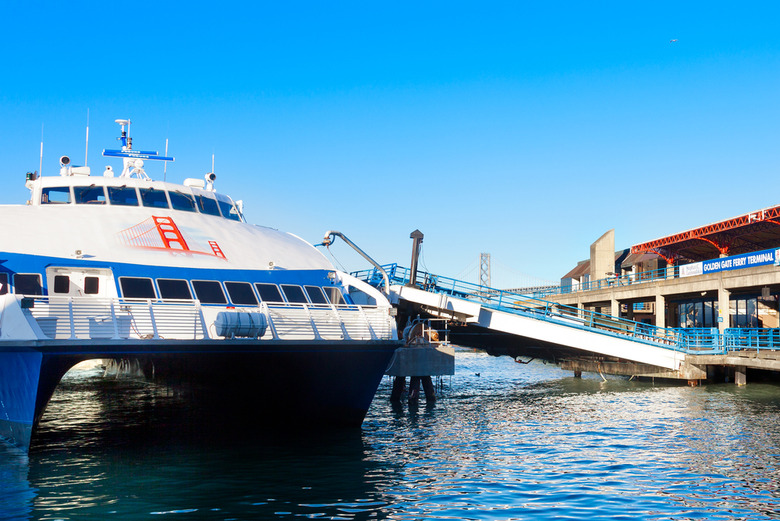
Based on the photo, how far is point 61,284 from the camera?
1561cm

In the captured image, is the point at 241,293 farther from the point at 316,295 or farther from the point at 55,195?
the point at 55,195

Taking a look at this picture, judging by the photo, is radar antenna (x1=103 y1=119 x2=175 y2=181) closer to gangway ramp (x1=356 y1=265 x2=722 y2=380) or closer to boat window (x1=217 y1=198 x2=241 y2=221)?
boat window (x1=217 y1=198 x2=241 y2=221)

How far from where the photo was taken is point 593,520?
34.3 feet

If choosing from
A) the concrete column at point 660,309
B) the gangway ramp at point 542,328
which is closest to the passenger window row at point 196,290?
the gangway ramp at point 542,328

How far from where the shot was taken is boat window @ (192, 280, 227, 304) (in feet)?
53.0

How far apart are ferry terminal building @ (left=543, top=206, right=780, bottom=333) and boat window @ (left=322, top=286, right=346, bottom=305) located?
23.5 m

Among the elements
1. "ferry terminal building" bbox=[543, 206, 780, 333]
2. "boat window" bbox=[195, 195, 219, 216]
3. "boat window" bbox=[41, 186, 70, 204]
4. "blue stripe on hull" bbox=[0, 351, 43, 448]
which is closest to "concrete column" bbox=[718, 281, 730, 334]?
"ferry terminal building" bbox=[543, 206, 780, 333]

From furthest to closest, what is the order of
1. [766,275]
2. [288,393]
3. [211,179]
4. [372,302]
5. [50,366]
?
[766,275], [372,302], [211,179], [288,393], [50,366]

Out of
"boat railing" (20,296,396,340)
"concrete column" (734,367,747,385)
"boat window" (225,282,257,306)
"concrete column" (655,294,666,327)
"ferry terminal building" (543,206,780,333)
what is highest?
"ferry terminal building" (543,206,780,333)

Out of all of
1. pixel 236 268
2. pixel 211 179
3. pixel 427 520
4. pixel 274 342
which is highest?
pixel 211 179

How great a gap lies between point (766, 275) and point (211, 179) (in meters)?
26.1

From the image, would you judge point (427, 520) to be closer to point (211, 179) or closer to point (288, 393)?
point (288, 393)

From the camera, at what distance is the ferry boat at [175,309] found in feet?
44.7

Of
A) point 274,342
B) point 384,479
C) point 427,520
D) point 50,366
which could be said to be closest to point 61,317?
point 50,366
